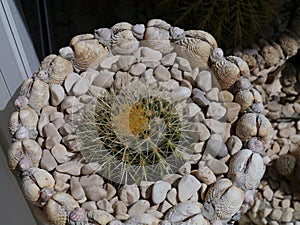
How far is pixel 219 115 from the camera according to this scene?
811 millimetres

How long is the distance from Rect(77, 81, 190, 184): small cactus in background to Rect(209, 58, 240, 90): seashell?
8 cm

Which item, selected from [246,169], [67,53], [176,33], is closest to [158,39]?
[176,33]

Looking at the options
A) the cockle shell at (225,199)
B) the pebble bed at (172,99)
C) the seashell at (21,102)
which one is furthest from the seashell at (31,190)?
the cockle shell at (225,199)

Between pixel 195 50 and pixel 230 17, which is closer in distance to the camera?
pixel 195 50

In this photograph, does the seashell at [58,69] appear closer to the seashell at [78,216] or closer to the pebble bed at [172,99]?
the pebble bed at [172,99]

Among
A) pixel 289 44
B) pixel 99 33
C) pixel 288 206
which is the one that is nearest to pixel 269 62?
pixel 289 44

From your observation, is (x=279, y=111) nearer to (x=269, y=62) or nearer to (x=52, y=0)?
(x=269, y=62)

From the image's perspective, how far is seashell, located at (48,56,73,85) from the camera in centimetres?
83

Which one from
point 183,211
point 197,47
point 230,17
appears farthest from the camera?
point 230,17

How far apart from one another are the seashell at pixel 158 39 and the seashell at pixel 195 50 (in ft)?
0.05

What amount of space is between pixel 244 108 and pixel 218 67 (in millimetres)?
71

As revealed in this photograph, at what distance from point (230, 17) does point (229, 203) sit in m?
0.46

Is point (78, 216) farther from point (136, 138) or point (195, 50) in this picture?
point (195, 50)

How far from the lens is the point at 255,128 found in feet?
2.54
